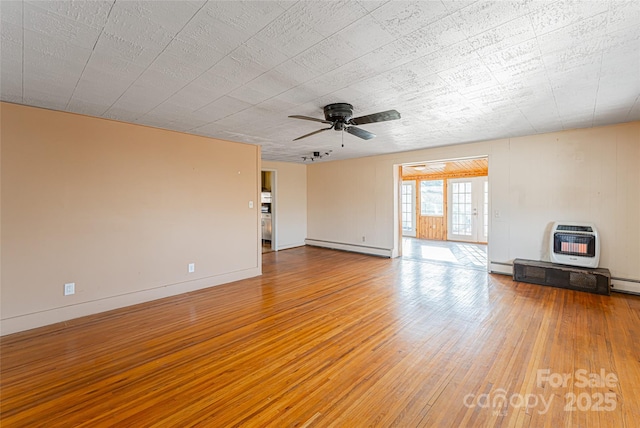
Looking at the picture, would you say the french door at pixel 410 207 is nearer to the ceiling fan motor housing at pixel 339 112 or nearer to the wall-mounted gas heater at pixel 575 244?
the wall-mounted gas heater at pixel 575 244

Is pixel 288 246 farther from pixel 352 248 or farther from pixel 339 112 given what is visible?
pixel 339 112

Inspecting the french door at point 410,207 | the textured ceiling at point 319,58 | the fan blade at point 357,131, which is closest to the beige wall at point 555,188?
the textured ceiling at point 319,58

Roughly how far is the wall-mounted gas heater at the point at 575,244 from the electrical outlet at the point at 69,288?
6.79 metres

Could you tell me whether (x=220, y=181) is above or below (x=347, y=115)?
below

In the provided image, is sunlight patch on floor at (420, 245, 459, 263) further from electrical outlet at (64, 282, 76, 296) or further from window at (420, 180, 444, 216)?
electrical outlet at (64, 282, 76, 296)

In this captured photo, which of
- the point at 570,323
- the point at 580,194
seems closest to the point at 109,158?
the point at 570,323

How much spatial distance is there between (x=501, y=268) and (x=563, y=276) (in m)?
0.94

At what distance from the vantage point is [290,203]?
316 inches

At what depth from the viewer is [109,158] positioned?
11.7 feet

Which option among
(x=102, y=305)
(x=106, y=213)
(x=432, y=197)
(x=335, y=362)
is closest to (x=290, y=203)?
(x=106, y=213)

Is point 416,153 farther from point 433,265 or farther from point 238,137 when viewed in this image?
point 238,137

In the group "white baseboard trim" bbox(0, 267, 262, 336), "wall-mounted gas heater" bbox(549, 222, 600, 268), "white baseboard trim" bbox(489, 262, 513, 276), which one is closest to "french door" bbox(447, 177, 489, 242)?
"white baseboard trim" bbox(489, 262, 513, 276)

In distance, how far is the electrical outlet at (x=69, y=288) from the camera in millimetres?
3264

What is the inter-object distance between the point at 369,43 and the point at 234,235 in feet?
12.7
